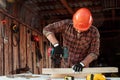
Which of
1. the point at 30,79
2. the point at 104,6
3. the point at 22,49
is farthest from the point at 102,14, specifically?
the point at 30,79

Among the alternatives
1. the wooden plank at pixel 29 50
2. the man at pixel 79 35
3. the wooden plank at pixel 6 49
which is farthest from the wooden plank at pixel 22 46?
the man at pixel 79 35

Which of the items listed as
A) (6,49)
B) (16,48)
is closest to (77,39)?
(6,49)

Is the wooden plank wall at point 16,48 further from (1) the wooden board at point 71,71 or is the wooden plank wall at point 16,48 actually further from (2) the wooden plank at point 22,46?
(1) the wooden board at point 71,71

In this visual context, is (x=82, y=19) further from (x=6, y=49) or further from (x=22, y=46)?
(x=22, y=46)

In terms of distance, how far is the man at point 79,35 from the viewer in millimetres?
4371

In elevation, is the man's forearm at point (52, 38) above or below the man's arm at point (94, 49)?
above

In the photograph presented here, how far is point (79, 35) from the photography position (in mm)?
4590

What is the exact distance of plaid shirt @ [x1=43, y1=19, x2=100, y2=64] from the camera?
4.57 metres

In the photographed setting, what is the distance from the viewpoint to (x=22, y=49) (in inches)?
384

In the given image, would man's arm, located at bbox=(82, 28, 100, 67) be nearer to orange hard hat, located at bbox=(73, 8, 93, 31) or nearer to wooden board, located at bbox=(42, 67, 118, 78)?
orange hard hat, located at bbox=(73, 8, 93, 31)

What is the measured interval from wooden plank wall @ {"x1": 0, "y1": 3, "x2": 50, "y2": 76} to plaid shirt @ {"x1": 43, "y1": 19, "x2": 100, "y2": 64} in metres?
3.65

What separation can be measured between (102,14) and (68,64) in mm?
7007

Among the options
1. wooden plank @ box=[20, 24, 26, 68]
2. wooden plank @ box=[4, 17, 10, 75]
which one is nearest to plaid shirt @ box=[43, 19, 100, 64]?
wooden plank @ box=[4, 17, 10, 75]

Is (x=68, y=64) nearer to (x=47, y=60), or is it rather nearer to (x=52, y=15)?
(x=52, y=15)
